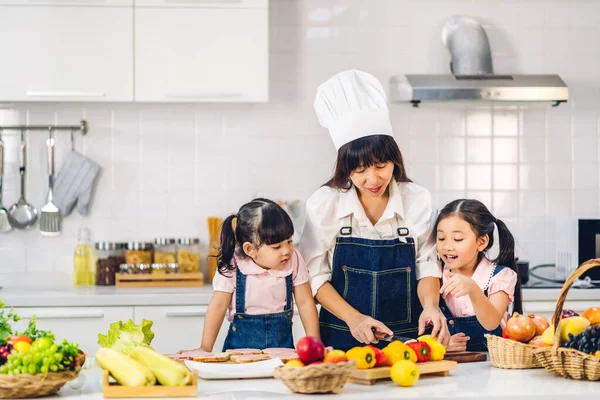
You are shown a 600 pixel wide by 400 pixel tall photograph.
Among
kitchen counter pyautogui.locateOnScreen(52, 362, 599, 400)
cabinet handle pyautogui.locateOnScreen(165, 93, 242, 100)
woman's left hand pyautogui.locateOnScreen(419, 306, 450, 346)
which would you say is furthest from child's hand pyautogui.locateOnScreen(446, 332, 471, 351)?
cabinet handle pyautogui.locateOnScreen(165, 93, 242, 100)

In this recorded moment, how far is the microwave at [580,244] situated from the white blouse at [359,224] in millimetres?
1456

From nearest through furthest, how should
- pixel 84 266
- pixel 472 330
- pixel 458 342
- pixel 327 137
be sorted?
1. pixel 458 342
2. pixel 472 330
3. pixel 84 266
4. pixel 327 137

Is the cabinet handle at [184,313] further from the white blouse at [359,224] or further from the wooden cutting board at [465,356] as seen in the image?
the wooden cutting board at [465,356]

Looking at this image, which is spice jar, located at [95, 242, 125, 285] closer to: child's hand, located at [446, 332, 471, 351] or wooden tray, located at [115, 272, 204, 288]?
wooden tray, located at [115, 272, 204, 288]

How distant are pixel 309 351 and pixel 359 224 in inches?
32.8

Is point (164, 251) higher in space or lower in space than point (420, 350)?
higher

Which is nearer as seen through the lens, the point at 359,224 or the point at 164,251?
the point at 359,224

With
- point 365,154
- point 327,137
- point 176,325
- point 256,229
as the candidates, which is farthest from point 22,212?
point 365,154

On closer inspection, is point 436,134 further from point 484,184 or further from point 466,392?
point 466,392

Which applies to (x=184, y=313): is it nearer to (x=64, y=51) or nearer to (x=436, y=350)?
(x=64, y=51)

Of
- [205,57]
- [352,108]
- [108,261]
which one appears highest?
[205,57]

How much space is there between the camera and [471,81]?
3771 millimetres

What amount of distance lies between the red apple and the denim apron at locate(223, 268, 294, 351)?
0.74m

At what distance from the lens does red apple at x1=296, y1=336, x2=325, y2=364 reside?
1.79 metres
